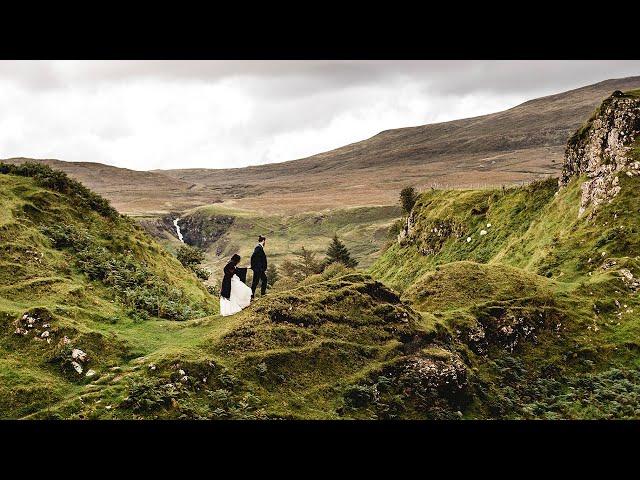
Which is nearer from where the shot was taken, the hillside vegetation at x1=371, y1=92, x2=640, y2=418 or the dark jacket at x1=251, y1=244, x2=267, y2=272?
the hillside vegetation at x1=371, y1=92, x2=640, y2=418

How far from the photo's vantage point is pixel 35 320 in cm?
1900

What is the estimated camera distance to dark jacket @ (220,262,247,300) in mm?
21109

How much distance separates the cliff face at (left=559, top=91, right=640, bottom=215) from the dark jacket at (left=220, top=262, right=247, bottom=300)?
2647 centimetres

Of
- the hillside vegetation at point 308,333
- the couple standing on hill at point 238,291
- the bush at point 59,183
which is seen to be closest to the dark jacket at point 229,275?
the couple standing on hill at point 238,291

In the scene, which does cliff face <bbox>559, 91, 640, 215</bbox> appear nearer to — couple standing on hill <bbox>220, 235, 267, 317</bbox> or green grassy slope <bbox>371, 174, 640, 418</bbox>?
green grassy slope <bbox>371, 174, 640, 418</bbox>

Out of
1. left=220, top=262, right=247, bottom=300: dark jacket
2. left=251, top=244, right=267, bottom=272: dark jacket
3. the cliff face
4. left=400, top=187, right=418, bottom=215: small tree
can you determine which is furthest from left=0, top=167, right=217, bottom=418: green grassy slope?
left=400, top=187, right=418, bottom=215: small tree

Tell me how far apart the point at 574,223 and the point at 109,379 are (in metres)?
31.9

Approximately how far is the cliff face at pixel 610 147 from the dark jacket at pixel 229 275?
2647cm

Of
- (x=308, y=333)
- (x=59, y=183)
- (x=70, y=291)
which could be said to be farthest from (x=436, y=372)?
(x=59, y=183)
